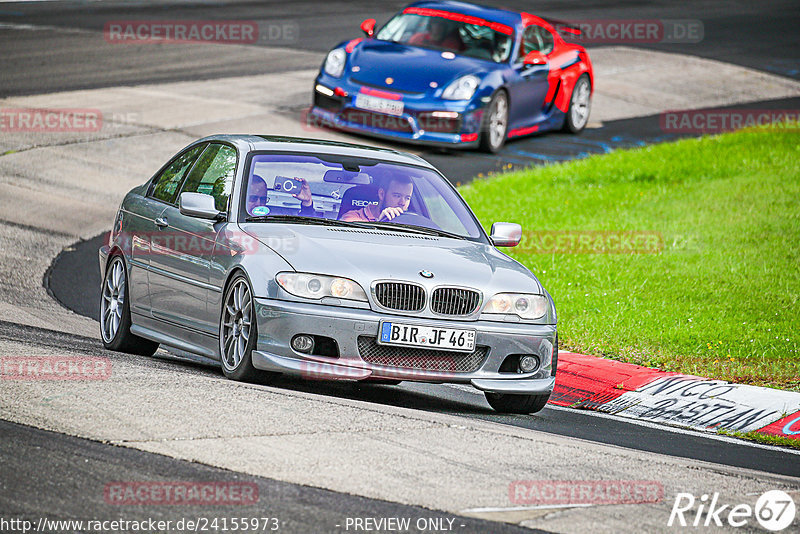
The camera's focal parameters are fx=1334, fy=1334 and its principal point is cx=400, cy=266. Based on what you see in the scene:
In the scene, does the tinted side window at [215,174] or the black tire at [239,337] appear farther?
the tinted side window at [215,174]

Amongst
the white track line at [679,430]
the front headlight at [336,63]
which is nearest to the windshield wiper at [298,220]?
the white track line at [679,430]

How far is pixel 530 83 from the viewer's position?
760 inches

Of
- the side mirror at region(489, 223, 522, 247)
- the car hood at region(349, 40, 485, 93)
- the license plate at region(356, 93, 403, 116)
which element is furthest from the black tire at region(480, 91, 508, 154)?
the side mirror at region(489, 223, 522, 247)

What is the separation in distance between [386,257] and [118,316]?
8.33ft

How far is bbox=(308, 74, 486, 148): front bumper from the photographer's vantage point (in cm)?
1770

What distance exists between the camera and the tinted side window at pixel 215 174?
28.8 feet
